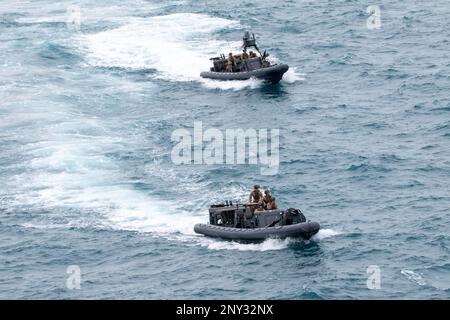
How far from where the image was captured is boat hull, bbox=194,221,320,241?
65.5m

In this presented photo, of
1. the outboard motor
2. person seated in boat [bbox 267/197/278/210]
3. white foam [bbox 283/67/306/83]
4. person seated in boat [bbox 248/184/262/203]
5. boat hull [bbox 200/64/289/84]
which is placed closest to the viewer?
the outboard motor

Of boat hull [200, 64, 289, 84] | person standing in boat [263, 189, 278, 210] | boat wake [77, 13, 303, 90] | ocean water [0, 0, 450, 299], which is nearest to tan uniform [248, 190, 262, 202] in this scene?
person standing in boat [263, 189, 278, 210]

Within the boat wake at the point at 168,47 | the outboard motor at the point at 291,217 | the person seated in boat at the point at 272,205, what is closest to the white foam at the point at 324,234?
the outboard motor at the point at 291,217

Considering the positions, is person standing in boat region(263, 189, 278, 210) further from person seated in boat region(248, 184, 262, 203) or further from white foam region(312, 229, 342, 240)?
white foam region(312, 229, 342, 240)

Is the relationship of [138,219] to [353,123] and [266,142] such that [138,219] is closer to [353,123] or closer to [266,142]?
[266,142]

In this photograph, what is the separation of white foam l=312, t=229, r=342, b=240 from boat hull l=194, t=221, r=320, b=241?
35.2 inches

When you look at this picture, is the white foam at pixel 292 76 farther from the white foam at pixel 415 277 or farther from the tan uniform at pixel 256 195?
the white foam at pixel 415 277

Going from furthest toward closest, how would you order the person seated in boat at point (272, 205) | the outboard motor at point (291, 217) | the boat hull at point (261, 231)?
1. the person seated in boat at point (272, 205)
2. the outboard motor at point (291, 217)
3. the boat hull at point (261, 231)

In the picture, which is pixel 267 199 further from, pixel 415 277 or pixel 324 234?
pixel 415 277

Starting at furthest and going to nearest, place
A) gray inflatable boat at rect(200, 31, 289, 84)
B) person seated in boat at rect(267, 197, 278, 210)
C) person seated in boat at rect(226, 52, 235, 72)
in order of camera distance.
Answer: person seated in boat at rect(226, 52, 235, 72) < gray inflatable boat at rect(200, 31, 289, 84) < person seated in boat at rect(267, 197, 278, 210)

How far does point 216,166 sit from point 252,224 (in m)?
13.7

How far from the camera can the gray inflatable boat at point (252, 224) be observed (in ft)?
216

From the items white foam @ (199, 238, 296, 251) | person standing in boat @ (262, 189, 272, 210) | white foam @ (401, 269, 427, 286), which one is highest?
person standing in boat @ (262, 189, 272, 210)

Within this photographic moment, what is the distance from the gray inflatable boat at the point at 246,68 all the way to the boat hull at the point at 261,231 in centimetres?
3568
